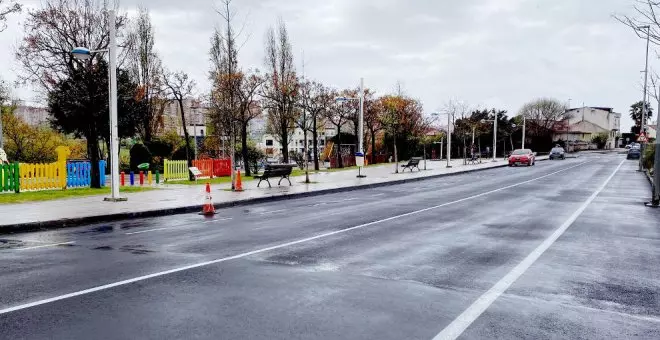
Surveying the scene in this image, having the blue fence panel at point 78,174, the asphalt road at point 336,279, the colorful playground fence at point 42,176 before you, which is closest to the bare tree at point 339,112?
the blue fence panel at point 78,174

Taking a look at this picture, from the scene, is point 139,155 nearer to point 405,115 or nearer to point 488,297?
point 405,115

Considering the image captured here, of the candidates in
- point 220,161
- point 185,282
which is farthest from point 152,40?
point 185,282

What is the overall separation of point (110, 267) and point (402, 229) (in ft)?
20.4

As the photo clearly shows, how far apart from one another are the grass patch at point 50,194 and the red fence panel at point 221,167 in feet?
30.5

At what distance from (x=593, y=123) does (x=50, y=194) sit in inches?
5164

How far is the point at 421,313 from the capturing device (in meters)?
5.40

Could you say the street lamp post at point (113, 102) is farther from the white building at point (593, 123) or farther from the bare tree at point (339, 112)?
the white building at point (593, 123)

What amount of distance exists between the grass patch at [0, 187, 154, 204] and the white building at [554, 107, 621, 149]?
109 metres

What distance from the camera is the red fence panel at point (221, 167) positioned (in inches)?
1241

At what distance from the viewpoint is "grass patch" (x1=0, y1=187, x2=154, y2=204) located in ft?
56.2

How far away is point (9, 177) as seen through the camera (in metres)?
19.4

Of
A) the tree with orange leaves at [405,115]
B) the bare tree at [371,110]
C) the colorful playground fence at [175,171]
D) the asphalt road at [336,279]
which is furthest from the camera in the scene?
the bare tree at [371,110]

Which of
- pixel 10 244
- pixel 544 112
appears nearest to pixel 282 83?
pixel 10 244

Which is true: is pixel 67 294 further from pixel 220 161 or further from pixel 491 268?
pixel 220 161
